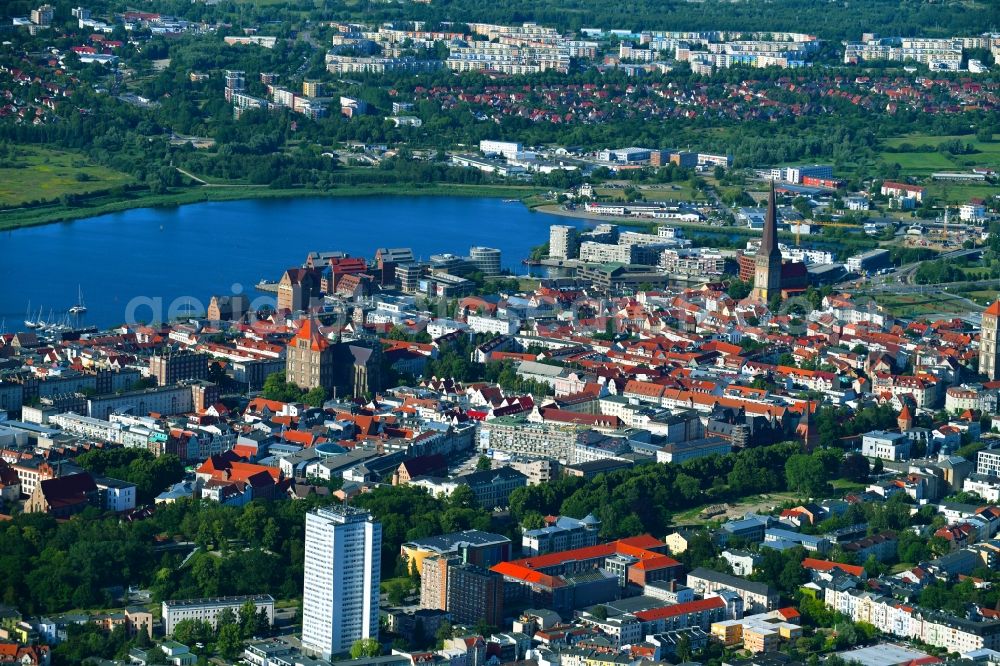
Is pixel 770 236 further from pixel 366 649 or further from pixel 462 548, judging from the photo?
pixel 366 649

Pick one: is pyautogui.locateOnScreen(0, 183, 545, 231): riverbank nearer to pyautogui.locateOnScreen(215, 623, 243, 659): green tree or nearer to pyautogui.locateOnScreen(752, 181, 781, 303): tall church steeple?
pyautogui.locateOnScreen(752, 181, 781, 303): tall church steeple

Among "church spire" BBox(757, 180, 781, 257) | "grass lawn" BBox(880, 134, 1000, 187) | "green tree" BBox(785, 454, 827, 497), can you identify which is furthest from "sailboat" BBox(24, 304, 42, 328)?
"grass lawn" BBox(880, 134, 1000, 187)

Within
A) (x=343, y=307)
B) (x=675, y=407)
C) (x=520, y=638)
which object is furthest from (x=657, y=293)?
(x=520, y=638)

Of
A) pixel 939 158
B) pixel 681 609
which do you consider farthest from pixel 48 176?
pixel 681 609

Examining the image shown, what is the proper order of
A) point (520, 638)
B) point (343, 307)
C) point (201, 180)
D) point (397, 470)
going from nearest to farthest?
point (520, 638), point (397, 470), point (343, 307), point (201, 180)

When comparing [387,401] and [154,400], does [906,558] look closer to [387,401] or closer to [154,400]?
[387,401]

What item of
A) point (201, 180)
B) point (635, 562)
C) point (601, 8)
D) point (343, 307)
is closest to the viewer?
point (635, 562)
